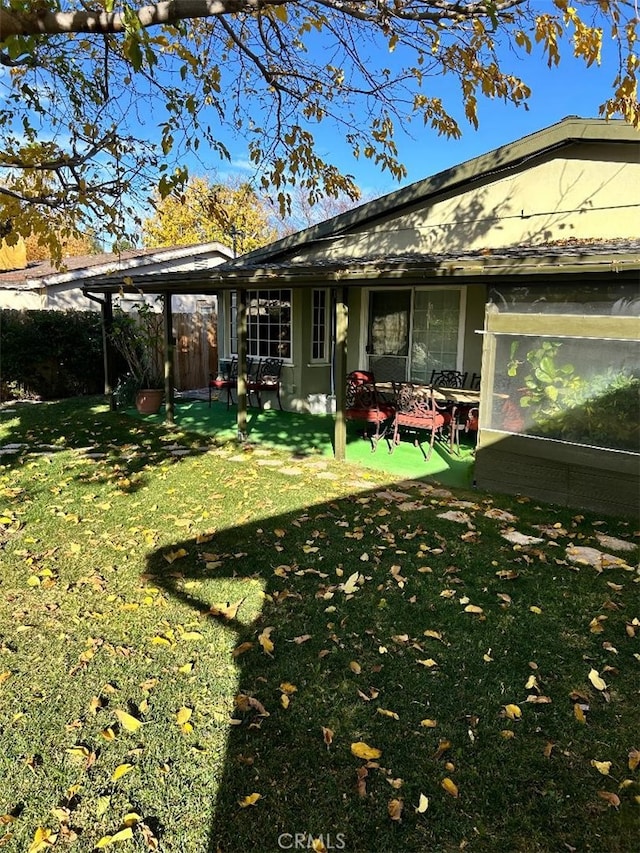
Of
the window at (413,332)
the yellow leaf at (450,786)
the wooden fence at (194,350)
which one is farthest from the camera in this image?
the wooden fence at (194,350)

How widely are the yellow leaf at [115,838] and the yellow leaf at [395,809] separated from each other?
1.02 metres

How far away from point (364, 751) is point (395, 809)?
0.32m

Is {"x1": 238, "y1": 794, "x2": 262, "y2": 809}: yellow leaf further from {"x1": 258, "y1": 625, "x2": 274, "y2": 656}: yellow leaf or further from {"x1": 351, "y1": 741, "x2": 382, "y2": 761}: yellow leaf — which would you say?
{"x1": 258, "y1": 625, "x2": 274, "y2": 656}: yellow leaf

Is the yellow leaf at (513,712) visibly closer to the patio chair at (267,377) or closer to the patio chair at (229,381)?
the patio chair at (267,377)

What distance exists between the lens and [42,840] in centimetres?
203

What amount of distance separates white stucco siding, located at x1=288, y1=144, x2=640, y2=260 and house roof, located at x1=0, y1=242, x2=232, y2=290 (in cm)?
938

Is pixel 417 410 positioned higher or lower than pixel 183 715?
higher

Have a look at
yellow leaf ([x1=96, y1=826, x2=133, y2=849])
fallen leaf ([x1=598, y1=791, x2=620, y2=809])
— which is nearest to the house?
fallen leaf ([x1=598, y1=791, x2=620, y2=809])

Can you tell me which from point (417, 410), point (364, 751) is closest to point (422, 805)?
point (364, 751)

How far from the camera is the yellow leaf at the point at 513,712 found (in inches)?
106

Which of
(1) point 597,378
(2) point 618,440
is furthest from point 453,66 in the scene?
(2) point 618,440

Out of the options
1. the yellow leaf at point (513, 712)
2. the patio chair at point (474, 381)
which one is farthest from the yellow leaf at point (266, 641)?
the patio chair at point (474, 381)

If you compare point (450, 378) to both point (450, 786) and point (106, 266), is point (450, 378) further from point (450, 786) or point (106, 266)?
point (106, 266)

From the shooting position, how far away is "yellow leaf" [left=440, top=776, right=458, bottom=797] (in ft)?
7.44
